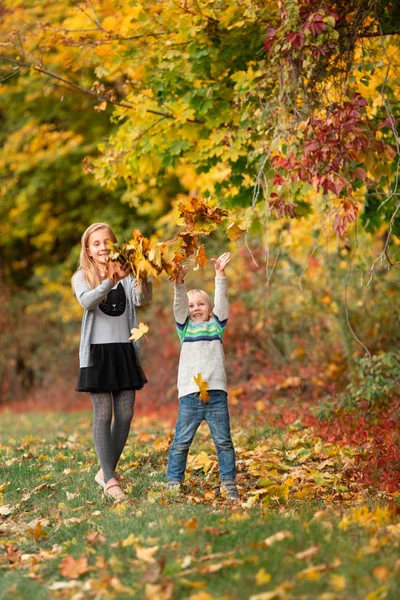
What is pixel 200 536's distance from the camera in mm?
4016

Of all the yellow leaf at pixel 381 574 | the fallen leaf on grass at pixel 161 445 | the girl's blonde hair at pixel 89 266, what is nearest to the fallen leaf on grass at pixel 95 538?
the yellow leaf at pixel 381 574

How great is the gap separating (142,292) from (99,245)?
1.74 feet

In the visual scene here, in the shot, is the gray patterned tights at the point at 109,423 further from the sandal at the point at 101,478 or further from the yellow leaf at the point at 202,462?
the yellow leaf at the point at 202,462

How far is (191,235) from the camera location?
5.18 meters

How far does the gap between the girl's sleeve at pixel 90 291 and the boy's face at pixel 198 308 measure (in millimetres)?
570

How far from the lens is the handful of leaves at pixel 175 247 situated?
16.3ft

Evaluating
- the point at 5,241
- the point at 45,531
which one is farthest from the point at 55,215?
the point at 45,531

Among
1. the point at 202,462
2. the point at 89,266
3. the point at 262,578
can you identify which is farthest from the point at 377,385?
the point at 262,578

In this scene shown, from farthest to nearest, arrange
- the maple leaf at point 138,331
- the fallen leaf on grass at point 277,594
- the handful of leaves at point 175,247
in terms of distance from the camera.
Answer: the maple leaf at point 138,331
the handful of leaves at point 175,247
the fallen leaf on grass at point 277,594

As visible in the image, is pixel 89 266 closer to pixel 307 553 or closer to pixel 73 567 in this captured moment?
pixel 73 567

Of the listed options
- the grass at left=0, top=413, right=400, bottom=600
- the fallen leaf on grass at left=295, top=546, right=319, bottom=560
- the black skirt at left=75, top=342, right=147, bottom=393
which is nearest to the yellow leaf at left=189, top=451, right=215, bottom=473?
the grass at left=0, top=413, right=400, bottom=600

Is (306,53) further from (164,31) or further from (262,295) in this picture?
(262,295)

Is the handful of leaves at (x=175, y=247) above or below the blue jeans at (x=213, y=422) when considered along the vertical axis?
above

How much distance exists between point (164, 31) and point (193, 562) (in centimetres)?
524
